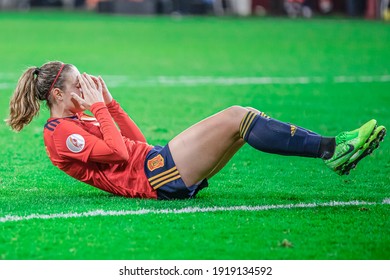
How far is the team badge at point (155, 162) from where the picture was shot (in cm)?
759

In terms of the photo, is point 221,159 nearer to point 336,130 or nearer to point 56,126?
point 56,126

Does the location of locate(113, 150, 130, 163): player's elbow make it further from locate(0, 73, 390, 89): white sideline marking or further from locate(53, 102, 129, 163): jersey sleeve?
locate(0, 73, 390, 89): white sideline marking

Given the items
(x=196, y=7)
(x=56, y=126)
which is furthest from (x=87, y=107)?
(x=196, y=7)

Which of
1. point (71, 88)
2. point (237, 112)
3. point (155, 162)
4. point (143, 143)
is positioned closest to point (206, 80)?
point (143, 143)

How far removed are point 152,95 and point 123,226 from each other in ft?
28.9

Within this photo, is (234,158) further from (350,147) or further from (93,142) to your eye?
(350,147)

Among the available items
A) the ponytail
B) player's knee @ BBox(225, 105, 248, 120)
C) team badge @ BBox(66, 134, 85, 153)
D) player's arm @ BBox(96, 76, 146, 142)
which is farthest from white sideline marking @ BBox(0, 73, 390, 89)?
player's knee @ BBox(225, 105, 248, 120)

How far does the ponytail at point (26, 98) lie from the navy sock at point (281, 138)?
1764 mm

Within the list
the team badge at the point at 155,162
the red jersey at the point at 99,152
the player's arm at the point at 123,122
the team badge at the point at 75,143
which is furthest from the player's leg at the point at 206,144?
the player's arm at the point at 123,122

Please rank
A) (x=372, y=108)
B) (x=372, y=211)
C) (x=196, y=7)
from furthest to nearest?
(x=196, y=7) < (x=372, y=108) < (x=372, y=211)

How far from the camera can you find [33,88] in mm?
7777

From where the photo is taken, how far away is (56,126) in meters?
7.63

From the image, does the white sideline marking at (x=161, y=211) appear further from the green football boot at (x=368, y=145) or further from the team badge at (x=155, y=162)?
the green football boot at (x=368, y=145)

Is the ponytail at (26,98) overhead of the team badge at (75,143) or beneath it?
overhead
